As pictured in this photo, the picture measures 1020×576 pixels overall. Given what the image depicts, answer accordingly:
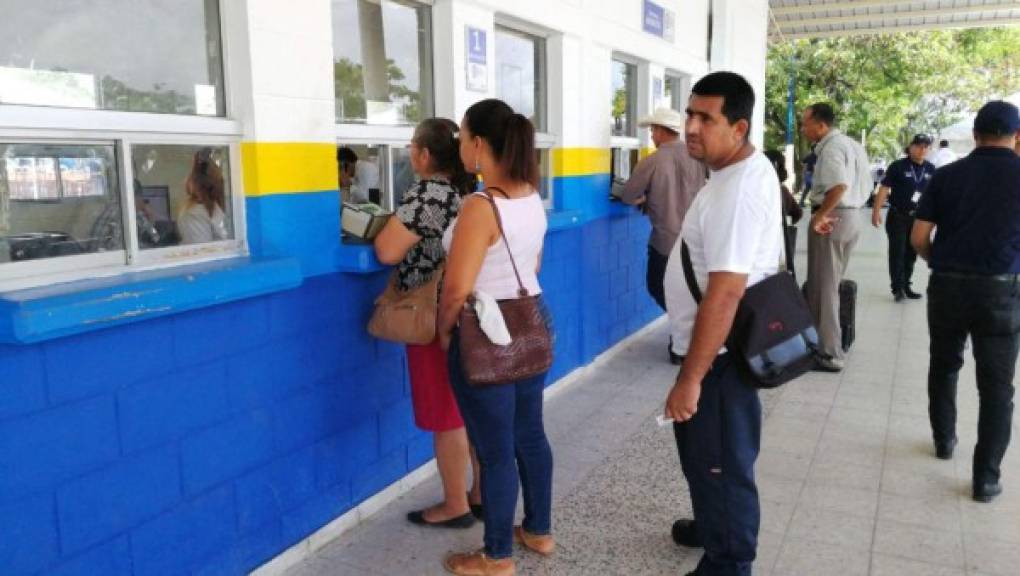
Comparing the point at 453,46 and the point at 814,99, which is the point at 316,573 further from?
the point at 814,99

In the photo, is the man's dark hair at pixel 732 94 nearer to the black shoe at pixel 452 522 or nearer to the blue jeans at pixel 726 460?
the blue jeans at pixel 726 460

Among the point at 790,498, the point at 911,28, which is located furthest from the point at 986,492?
the point at 911,28

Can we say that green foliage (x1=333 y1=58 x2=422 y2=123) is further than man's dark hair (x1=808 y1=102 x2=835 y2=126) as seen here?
No

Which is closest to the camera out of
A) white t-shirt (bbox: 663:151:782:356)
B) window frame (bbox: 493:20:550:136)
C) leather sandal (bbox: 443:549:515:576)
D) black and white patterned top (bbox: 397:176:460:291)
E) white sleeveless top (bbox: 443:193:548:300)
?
white t-shirt (bbox: 663:151:782:356)

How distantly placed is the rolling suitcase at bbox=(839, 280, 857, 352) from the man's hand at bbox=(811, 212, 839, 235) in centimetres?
71

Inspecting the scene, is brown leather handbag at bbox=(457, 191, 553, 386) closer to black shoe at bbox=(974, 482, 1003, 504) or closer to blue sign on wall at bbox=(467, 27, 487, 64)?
blue sign on wall at bbox=(467, 27, 487, 64)

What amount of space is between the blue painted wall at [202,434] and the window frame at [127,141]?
171mm

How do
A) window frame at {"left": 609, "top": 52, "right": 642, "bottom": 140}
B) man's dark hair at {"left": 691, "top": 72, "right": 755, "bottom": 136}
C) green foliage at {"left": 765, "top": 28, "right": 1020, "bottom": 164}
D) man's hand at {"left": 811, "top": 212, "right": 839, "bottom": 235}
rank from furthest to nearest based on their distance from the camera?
green foliage at {"left": 765, "top": 28, "right": 1020, "bottom": 164}, window frame at {"left": 609, "top": 52, "right": 642, "bottom": 140}, man's hand at {"left": 811, "top": 212, "right": 839, "bottom": 235}, man's dark hair at {"left": 691, "top": 72, "right": 755, "bottom": 136}

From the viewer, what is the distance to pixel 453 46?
11.4 feet


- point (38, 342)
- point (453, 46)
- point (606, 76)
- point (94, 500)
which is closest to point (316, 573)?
Answer: point (94, 500)

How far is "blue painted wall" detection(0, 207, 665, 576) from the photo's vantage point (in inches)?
74.4

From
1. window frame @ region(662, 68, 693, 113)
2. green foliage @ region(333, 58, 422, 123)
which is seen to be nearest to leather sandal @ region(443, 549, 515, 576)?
green foliage @ region(333, 58, 422, 123)

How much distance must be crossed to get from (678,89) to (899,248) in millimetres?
2698

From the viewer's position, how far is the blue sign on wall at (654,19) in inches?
227
